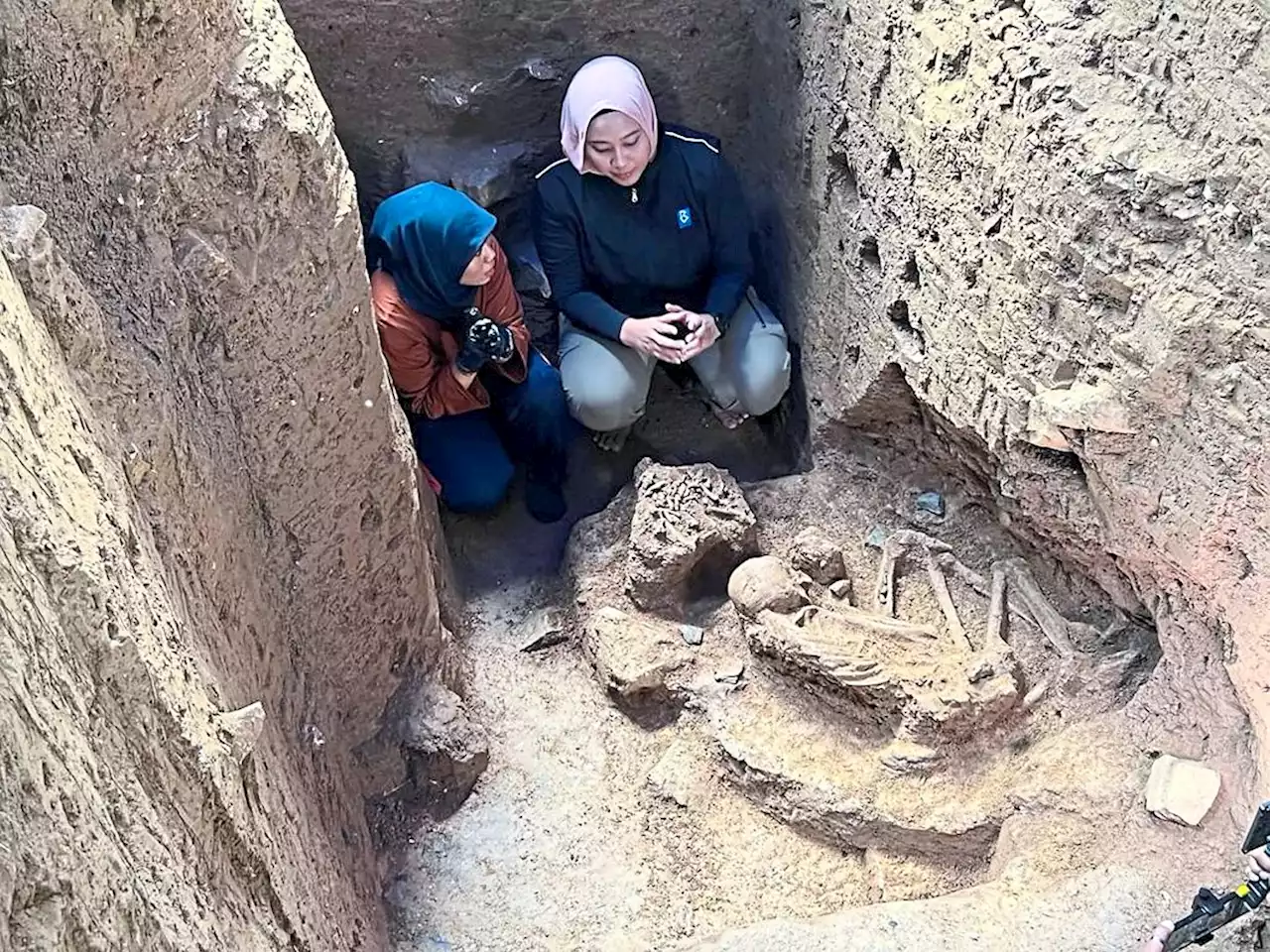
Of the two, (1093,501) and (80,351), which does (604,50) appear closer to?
(1093,501)

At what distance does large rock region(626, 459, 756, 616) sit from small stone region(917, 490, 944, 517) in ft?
1.20

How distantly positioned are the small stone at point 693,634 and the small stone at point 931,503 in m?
0.54

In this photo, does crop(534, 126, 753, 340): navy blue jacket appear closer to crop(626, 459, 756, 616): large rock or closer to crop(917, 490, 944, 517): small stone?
crop(626, 459, 756, 616): large rock

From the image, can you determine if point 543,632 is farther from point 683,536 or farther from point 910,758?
point 910,758

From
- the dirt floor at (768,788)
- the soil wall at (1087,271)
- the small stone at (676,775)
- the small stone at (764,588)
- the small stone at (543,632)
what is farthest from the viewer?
the small stone at (543,632)

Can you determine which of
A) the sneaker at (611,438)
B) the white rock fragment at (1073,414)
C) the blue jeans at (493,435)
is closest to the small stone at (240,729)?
the white rock fragment at (1073,414)

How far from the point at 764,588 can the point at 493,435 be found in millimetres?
838

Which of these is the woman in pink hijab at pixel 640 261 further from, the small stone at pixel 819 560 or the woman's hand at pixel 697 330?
the small stone at pixel 819 560

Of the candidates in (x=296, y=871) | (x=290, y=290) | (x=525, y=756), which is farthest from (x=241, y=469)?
(x=525, y=756)

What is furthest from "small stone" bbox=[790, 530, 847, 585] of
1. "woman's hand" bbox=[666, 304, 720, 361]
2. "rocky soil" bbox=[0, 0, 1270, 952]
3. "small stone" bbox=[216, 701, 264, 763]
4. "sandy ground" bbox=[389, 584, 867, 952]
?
"small stone" bbox=[216, 701, 264, 763]

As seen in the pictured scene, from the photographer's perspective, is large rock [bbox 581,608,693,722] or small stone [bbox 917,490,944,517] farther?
small stone [bbox 917,490,944,517]

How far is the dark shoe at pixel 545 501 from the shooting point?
3133 millimetres

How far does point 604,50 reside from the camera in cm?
298

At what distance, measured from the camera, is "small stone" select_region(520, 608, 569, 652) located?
110 inches
